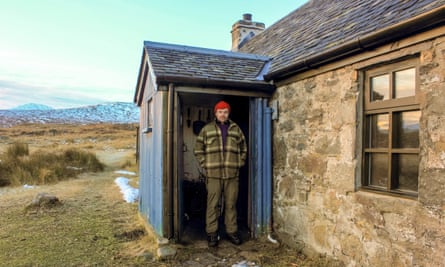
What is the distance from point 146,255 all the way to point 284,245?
204cm

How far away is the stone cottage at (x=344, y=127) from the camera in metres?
2.79

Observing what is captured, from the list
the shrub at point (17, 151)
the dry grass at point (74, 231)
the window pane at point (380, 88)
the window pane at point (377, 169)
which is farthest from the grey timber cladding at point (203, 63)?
the shrub at point (17, 151)

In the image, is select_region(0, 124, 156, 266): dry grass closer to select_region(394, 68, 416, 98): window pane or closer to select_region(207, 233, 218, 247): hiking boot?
select_region(207, 233, 218, 247): hiking boot

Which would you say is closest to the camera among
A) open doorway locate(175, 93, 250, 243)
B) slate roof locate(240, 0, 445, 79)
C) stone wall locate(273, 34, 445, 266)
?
stone wall locate(273, 34, 445, 266)

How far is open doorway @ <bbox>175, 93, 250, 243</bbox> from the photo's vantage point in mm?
5715

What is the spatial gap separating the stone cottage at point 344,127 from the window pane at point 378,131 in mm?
11

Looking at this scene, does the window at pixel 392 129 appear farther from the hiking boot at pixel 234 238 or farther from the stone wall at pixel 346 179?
the hiking boot at pixel 234 238

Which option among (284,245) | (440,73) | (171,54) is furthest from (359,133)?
(171,54)

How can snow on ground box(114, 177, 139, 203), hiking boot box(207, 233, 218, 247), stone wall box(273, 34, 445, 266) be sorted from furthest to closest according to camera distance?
snow on ground box(114, 177, 139, 203)
hiking boot box(207, 233, 218, 247)
stone wall box(273, 34, 445, 266)

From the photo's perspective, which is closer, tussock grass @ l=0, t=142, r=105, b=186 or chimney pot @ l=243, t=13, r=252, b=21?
tussock grass @ l=0, t=142, r=105, b=186

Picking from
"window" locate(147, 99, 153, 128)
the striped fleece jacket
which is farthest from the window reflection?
"window" locate(147, 99, 153, 128)

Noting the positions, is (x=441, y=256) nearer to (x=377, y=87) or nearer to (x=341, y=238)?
(x=341, y=238)

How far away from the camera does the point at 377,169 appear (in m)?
3.41

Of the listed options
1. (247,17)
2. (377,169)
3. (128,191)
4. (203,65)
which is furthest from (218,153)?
(247,17)
